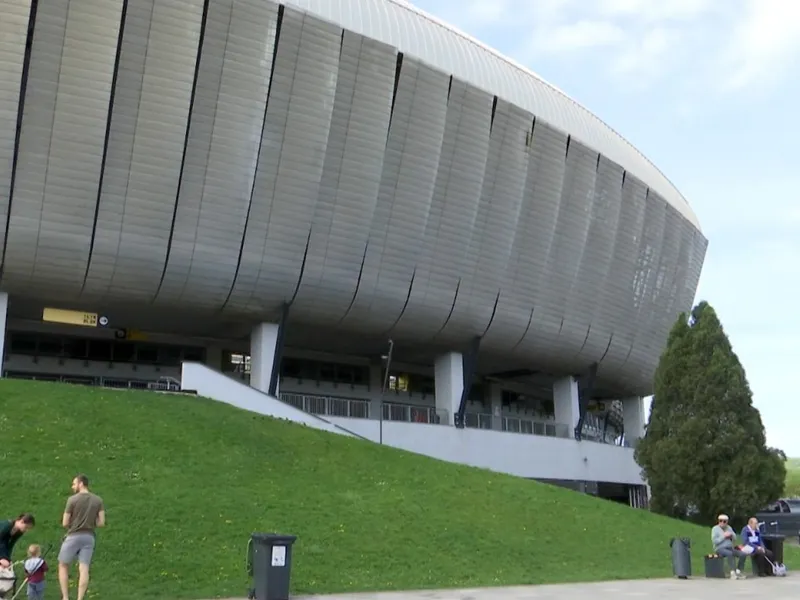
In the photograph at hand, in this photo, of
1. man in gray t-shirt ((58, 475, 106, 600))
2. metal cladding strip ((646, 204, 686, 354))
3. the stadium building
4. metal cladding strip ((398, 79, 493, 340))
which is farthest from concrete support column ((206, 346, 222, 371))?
man in gray t-shirt ((58, 475, 106, 600))

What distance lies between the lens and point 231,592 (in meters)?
12.9

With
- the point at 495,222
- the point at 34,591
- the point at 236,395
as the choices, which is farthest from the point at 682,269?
the point at 34,591

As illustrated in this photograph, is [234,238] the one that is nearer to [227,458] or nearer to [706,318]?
[227,458]

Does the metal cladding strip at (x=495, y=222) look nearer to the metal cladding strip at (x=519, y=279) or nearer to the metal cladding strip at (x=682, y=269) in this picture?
the metal cladding strip at (x=519, y=279)

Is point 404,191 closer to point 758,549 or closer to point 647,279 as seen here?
point 647,279

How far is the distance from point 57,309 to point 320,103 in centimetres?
1438

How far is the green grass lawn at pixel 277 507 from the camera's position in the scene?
47.8 feet

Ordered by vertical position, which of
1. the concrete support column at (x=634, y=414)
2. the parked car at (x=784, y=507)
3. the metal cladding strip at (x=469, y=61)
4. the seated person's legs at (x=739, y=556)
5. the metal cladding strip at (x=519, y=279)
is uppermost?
the metal cladding strip at (x=469, y=61)

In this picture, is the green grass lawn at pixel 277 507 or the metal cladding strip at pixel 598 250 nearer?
the green grass lawn at pixel 277 507

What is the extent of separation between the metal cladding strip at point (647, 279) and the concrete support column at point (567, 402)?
4.21 m

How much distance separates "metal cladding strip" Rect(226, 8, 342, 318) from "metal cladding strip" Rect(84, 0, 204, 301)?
3.45 meters

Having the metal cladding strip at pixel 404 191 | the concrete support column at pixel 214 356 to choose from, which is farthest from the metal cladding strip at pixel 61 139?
the metal cladding strip at pixel 404 191

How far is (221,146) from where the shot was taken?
1315 inches

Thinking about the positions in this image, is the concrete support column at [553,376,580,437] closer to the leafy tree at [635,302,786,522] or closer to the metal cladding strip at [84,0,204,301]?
the leafy tree at [635,302,786,522]
